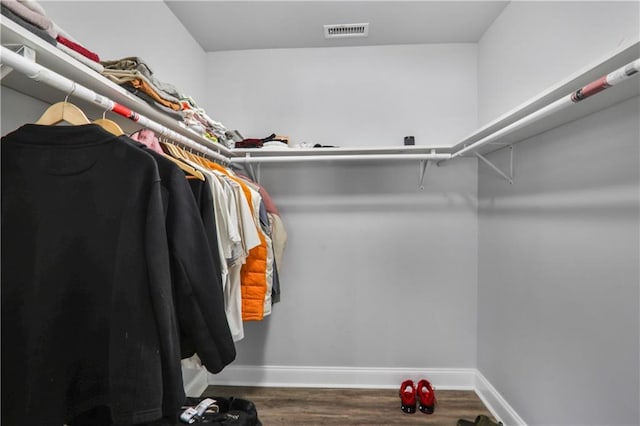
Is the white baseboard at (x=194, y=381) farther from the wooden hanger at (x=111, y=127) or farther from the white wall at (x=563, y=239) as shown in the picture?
the white wall at (x=563, y=239)

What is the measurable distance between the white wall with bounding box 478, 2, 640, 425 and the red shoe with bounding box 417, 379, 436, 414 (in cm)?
44

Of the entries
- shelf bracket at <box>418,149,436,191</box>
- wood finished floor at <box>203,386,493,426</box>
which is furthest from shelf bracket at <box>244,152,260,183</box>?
wood finished floor at <box>203,386,493,426</box>

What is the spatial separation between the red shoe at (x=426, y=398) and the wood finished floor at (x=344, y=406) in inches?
1.3

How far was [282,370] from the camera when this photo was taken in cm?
214

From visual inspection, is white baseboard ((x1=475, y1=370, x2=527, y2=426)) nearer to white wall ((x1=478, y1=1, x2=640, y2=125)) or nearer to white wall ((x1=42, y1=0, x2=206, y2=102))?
white wall ((x1=478, y1=1, x2=640, y2=125))

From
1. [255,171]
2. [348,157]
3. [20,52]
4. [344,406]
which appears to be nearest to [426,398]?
[344,406]

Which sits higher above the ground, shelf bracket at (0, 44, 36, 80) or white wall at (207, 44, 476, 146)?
white wall at (207, 44, 476, 146)

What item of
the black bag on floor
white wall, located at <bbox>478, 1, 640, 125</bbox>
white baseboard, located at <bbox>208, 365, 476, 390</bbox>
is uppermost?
white wall, located at <bbox>478, 1, 640, 125</bbox>

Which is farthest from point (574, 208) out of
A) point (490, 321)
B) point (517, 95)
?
point (490, 321)

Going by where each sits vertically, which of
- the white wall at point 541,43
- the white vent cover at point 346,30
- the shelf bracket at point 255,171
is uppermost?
the white vent cover at point 346,30

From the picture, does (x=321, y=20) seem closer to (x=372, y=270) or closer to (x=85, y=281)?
(x=372, y=270)

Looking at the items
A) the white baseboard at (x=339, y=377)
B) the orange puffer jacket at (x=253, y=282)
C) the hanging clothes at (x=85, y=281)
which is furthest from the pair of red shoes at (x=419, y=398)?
the hanging clothes at (x=85, y=281)

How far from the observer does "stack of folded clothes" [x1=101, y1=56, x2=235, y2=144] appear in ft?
3.54

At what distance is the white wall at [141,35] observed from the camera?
1.20 m
